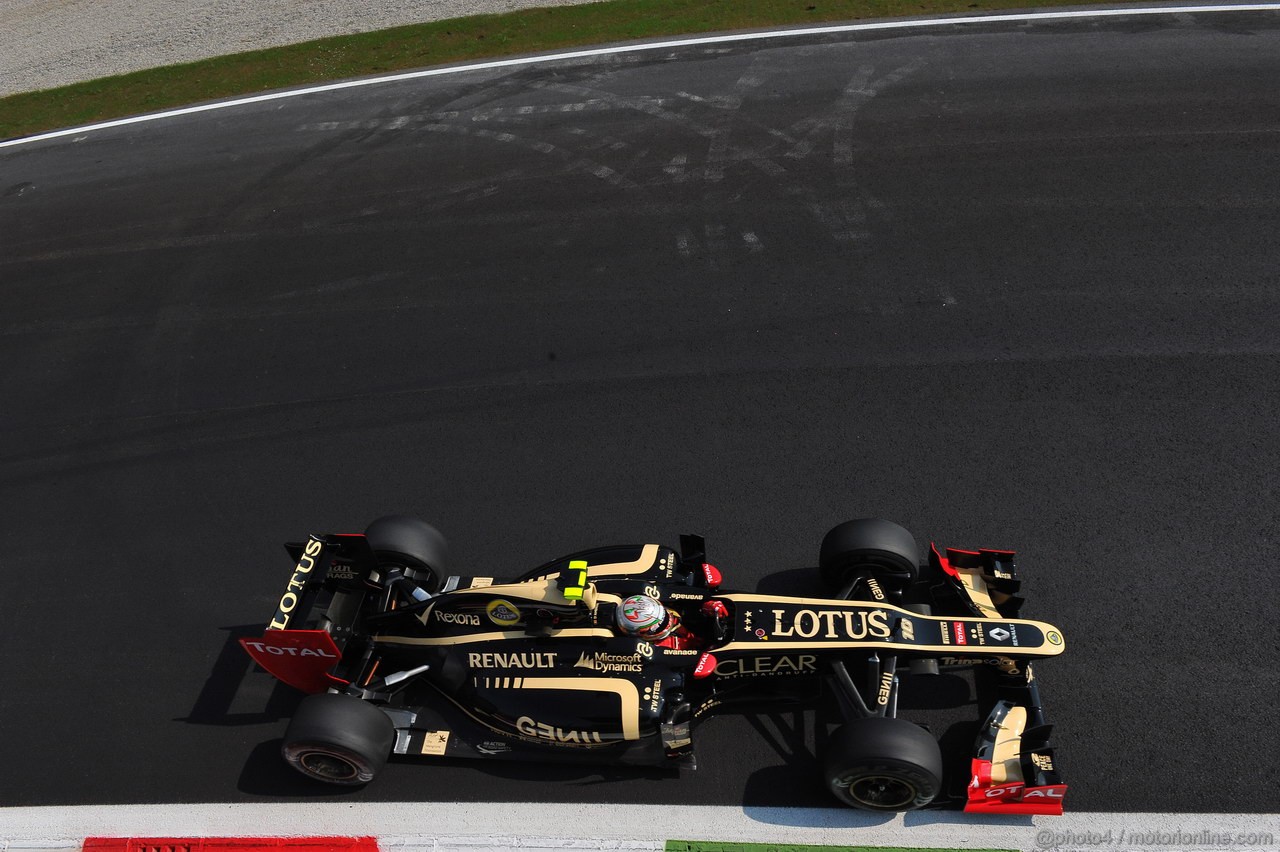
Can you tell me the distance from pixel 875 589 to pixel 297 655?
454 centimetres

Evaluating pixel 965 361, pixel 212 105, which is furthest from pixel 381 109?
pixel 965 361

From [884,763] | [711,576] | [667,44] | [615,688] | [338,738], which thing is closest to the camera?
[884,763]

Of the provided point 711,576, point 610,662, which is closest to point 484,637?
point 610,662

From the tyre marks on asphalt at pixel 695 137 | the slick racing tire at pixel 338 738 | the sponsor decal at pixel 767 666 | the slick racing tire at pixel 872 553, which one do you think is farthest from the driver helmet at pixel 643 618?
the tyre marks on asphalt at pixel 695 137

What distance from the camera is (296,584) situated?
7055mm

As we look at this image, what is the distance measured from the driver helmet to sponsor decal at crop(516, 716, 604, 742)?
802 millimetres

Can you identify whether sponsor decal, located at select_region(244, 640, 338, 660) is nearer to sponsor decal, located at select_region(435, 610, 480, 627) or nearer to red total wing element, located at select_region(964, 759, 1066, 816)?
sponsor decal, located at select_region(435, 610, 480, 627)

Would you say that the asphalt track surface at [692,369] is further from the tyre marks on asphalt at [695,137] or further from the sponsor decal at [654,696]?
the sponsor decal at [654,696]

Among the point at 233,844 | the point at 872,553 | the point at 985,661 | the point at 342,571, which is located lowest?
the point at 233,844

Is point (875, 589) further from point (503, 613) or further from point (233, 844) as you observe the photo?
point (233, 844)

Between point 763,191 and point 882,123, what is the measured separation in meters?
2.19

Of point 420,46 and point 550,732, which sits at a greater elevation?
point 420,46

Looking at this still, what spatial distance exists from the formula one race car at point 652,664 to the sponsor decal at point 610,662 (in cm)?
1

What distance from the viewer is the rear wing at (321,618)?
674 cm
